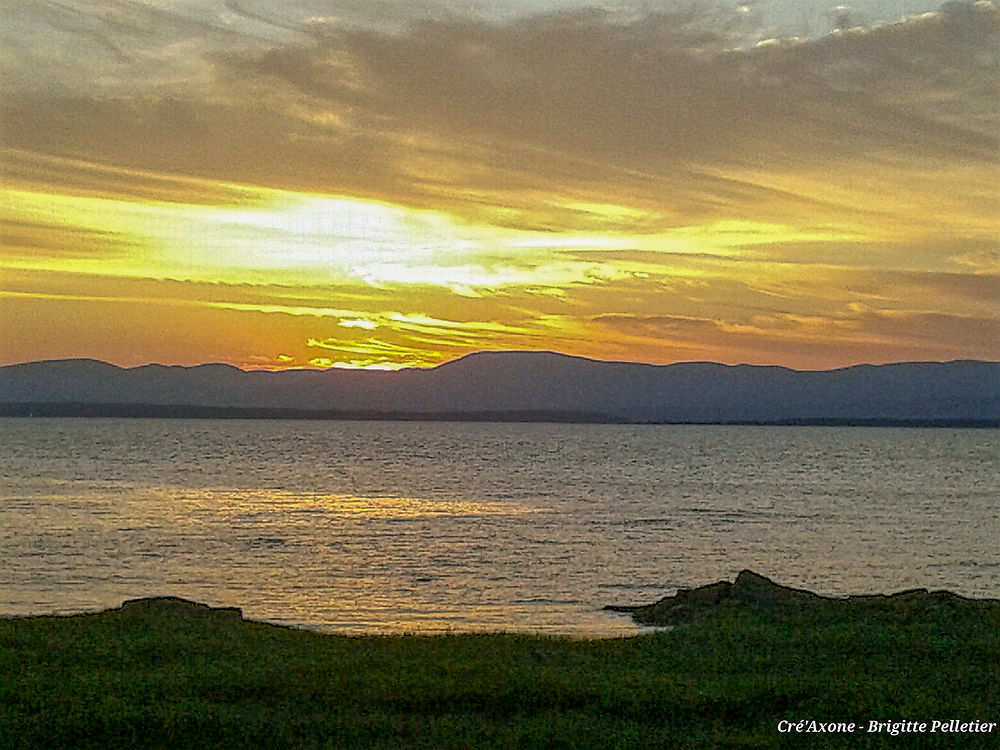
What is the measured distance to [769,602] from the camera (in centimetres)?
2777

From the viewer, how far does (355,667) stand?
1691 cm

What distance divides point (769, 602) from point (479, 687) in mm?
14599

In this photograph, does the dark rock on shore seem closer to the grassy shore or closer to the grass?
the grassy shore

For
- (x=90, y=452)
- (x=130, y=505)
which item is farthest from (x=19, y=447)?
(x=130, y=505)

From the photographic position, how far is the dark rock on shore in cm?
2598

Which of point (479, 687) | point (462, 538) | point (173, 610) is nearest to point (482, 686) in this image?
point (479, 687)

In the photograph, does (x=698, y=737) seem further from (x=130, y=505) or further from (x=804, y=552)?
(x=130, y=505)

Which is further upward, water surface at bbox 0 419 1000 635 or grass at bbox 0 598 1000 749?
grass at bbox 0 598 1000 749

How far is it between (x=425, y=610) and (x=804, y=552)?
26.6m

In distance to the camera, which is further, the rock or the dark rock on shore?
the dark rock on shore

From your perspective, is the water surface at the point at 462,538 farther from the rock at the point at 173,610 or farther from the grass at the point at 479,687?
the grass at the point at 479,687

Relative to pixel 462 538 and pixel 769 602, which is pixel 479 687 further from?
pixel 462 538

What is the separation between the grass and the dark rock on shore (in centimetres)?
367

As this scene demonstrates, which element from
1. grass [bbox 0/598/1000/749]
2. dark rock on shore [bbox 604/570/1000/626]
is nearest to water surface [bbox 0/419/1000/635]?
dark rock on shore [bbox 604/570/1000/626]
